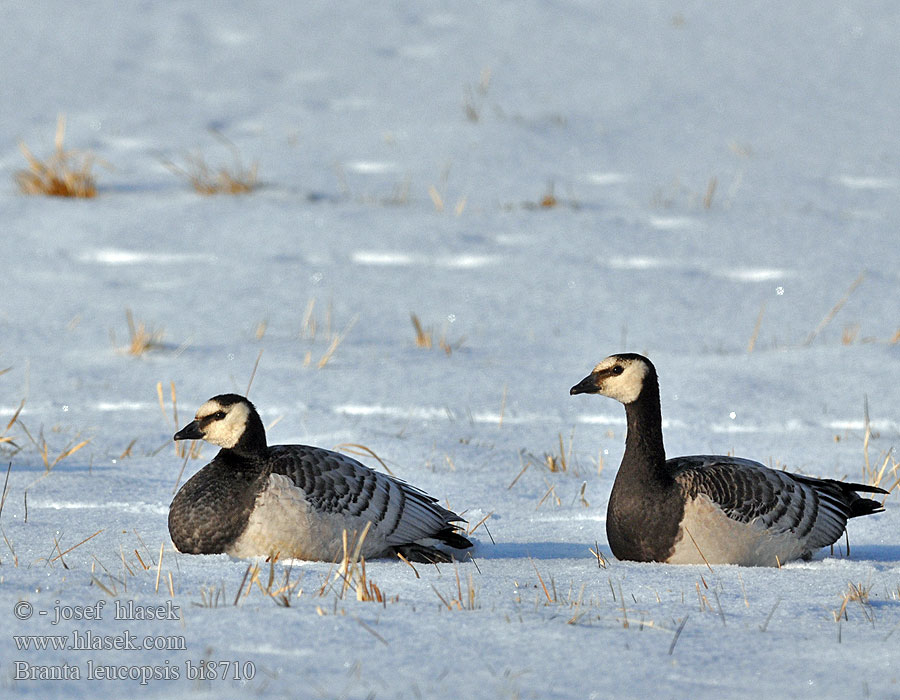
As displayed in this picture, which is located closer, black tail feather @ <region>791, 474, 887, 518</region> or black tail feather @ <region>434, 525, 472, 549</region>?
black tail feather @ <region>434, 525, 472, 549</region>

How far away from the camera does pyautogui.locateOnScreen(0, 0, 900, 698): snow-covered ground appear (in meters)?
3.37

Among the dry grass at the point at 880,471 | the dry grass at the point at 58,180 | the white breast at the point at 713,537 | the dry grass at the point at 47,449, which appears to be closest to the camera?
the white breast at the point at 713,537

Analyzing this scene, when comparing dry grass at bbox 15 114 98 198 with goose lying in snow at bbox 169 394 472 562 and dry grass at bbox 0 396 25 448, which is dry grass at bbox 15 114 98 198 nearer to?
dry grass at bbox 0 396 25 448

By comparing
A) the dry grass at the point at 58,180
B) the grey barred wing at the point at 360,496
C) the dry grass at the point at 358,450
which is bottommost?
the dry grass at the point at 58,180

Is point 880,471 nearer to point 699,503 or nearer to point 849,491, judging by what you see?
point 849,491

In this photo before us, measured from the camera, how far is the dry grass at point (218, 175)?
11484 millimetres

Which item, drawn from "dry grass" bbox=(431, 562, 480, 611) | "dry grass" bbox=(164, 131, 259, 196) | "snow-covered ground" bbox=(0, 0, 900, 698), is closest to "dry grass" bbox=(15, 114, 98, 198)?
"snow-covered ground" bbox=(0, 0, 900, 698)

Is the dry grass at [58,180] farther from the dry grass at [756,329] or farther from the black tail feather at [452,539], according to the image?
the black tail feather at [452,539]

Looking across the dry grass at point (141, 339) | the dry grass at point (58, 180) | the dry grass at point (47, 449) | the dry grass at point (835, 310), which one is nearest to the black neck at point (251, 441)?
the dry grass at point (47, 449)

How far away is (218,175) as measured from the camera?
11891mm

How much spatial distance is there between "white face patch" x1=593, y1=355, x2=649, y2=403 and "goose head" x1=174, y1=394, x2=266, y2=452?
1.52 meters

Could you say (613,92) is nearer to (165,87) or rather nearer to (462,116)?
(462,116)

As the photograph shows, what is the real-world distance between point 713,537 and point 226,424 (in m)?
2.13

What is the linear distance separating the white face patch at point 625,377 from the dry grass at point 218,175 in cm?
712
